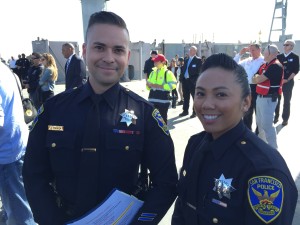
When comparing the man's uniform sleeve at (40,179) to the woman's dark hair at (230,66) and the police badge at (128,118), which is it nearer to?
the police badge at (128,118)

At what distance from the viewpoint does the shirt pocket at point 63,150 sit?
4.61ft

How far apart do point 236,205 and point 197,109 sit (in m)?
0.52

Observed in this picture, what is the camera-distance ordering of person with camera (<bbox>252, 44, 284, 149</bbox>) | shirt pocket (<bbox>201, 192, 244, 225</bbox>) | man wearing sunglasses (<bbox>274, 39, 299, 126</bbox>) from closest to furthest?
shirt pocket (<bbox>201, 192, 244, 225</bbox>) < person with camera (<bbox>252, 44, 284, 149</bbox>) < man wearing sunglasses (<bbox>274, 39, 299, 126</bbox>)

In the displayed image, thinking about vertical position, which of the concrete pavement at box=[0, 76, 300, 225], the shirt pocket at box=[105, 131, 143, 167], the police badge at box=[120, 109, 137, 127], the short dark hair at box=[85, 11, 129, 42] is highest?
the short dark hair at box=[85, 11, 129, 42]

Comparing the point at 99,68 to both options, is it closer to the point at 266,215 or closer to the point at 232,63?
the point at 232,63

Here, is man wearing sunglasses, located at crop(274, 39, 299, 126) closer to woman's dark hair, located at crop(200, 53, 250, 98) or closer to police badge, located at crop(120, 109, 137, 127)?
woman's dark hair, located at crop(200, 53, 250, 98)

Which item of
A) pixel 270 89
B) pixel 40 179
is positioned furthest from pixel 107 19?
pixel 270 89

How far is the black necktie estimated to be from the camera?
1368 mm

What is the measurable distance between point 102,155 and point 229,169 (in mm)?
656

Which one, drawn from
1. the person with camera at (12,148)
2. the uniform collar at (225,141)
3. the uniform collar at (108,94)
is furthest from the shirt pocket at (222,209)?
the person with camera at (12,148)

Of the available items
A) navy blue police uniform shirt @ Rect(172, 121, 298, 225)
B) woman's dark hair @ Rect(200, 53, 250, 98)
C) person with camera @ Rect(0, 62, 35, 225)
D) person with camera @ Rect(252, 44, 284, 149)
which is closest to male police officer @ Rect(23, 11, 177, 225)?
navy blue police uniform shirt @ Rect(172, 121, 298, 225)

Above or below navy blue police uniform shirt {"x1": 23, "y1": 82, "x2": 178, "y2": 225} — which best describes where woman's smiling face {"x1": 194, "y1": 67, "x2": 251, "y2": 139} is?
above

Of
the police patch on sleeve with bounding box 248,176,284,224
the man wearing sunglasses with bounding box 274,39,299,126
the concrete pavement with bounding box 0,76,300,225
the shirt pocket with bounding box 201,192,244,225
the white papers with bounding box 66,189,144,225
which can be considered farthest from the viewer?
the man wearing sunglasses with bounding box 274,39,299,126

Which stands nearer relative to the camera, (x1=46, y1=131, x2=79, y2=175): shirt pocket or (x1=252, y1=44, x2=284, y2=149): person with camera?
(x1=46, y1=131, x2=79, y2=175): shirt pocket
